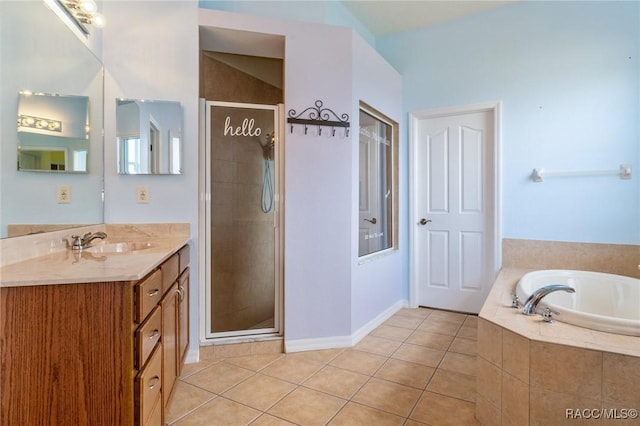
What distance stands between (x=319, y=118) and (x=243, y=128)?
0.57 meters

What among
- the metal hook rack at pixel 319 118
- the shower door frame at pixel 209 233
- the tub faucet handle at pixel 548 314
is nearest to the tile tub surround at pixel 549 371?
the tub faucet handle at pixel 548 314

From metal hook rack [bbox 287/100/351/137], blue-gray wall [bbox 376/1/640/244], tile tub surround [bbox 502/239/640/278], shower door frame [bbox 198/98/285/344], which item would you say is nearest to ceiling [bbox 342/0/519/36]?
blue-gray wall [bbox 376/1/640/244]

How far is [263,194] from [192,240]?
608 millimetres

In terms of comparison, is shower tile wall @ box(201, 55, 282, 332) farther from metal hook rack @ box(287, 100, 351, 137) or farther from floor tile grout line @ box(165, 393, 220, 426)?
floor tile grout line @ box(165, 393, 220, 426)

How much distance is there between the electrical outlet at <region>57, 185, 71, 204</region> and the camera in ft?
5.34

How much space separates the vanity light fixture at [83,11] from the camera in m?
1.67

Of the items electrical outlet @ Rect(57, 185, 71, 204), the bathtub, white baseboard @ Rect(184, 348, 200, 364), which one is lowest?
white baseboard @ Rect(184, 348, 200, 364)

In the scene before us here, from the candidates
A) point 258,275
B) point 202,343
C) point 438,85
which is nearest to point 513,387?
point 258,275

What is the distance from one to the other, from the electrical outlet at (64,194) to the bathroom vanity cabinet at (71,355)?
88 centimetres

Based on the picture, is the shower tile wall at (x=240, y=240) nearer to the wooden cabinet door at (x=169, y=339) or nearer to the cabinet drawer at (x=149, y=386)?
the wooden cabinet door at (x=169, y=339)

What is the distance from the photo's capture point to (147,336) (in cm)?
113

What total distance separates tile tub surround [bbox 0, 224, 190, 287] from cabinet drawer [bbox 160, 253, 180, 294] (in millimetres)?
55

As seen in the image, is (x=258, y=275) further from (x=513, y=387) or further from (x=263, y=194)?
(x=513, y=387)

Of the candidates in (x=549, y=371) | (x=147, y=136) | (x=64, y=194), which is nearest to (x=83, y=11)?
(x=147, y=136)
